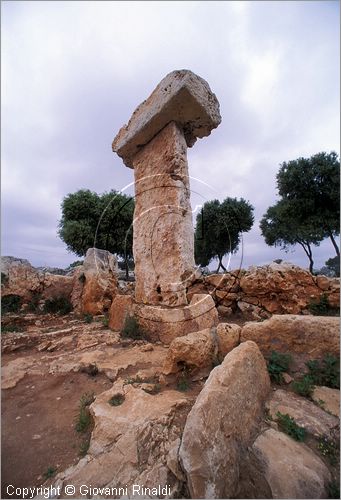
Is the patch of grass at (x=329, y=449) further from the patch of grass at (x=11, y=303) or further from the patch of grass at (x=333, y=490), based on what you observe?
the patch of grass at (x=11, y=303)

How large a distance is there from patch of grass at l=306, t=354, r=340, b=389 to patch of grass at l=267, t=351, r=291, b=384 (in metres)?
0.20

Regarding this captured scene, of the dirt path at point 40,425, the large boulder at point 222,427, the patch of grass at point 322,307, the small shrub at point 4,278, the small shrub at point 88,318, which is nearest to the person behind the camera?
the large boulder at point 222,427

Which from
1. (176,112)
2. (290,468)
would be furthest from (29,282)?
(290,468)

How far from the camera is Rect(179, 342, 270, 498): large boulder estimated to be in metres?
1.32

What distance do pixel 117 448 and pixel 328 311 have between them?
421 centimetres

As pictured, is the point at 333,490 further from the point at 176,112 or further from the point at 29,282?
the point at 29,282

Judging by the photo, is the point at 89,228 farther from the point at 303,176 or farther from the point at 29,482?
the point at 29,482

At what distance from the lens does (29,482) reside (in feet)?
5.43

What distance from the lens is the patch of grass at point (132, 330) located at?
3971 mm

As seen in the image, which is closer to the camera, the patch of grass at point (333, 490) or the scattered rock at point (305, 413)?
the patch of grass at point (333, 490)

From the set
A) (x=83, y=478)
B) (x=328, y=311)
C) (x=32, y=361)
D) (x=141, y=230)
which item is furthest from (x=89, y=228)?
(x=83, y=478)

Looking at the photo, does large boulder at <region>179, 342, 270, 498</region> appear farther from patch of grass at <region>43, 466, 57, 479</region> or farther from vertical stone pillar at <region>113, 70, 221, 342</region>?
vertical stone pillar at <region>113, 70, 221, 342</region>

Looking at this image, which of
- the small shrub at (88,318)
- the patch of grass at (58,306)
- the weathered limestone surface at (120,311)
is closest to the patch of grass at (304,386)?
the weathered limestone surface at (120,311)

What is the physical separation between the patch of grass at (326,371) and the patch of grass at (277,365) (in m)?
0.20
